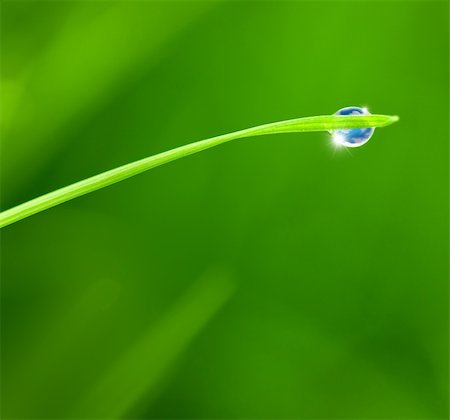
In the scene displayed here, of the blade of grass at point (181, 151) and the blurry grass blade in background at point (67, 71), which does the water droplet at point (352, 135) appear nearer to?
the blade of grass at point (181, 151)

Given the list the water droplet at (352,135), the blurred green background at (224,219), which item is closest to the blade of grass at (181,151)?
the water droplet at (352,135)

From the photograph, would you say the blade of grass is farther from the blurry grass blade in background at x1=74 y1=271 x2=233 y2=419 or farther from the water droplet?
the blurry grass blade in background at x1=74 y1=271 x2=233 y2=419

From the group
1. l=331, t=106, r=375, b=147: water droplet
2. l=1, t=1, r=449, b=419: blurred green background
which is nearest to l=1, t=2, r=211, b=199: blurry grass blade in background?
l=1, t=1, r=449, b=419: blurred green background

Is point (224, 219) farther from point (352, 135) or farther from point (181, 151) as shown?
point (181, 151)

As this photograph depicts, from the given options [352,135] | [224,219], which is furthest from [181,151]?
[224,219]

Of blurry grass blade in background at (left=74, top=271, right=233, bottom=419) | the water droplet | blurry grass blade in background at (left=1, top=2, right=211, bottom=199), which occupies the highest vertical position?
blurry grass blade in background at (left=1, top=2, right=211, bottom=199)
